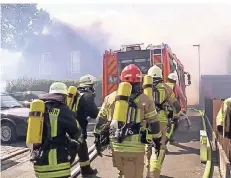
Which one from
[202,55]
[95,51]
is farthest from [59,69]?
[202,55]

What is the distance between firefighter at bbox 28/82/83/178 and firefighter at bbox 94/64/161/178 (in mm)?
550

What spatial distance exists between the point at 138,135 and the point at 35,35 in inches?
1139

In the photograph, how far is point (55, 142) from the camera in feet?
11.8

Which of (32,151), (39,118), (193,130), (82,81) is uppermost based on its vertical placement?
(82,81)

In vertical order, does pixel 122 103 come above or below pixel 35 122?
above

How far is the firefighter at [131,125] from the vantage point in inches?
155

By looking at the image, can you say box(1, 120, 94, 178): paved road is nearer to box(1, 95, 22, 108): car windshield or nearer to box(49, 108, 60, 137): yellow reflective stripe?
box(1, 95, 22, 108): car windshield

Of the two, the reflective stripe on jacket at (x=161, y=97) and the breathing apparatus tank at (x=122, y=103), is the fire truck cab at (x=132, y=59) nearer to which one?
the reflective stripe on jacket at (x=161, y=97)

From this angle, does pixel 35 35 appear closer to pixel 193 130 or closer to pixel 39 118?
pixel 193 130

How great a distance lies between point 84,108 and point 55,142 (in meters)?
1.91

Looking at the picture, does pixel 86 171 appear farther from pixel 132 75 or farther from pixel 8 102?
pixel 8 102

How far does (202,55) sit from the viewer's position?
30109mm

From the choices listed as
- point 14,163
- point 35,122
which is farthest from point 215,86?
point 35,122

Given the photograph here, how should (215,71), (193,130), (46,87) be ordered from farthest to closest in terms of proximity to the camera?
(215,71) < (46,87) < (193,130)
